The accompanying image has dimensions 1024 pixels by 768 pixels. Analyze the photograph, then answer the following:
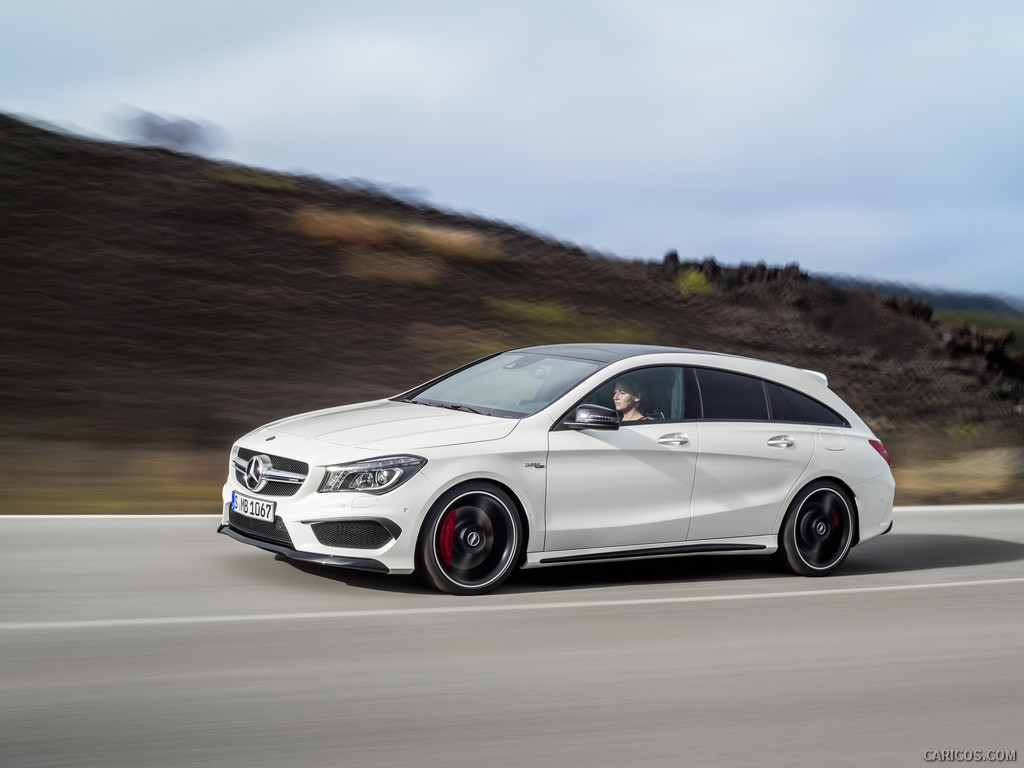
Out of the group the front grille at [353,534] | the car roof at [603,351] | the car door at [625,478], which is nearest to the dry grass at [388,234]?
the car roof at [603,351]

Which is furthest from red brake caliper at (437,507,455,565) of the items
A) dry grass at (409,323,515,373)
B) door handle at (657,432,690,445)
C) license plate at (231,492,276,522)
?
dry grass at (409,323,515,373)

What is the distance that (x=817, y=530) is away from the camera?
27.5ft

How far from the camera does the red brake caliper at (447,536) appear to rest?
6.81 m

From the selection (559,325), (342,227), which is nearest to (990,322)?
(559,325)

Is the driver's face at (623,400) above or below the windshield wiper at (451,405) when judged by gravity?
above

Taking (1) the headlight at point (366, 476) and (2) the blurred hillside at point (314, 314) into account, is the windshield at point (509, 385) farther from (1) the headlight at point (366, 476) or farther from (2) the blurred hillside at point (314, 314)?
(2) the blurred hillside at point (314, 314)

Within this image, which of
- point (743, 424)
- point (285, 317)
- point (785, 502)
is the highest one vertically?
point (285, 317)

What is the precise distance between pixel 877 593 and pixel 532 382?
2.71m

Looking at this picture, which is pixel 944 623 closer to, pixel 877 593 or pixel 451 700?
pixel 877 593

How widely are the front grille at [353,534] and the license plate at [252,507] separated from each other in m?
0.35

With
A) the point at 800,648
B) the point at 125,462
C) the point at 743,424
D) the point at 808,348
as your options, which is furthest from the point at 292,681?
the point at 808,348

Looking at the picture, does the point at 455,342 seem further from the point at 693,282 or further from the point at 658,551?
the point at 658,551

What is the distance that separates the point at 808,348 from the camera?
29.0 m

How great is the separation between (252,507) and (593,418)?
2100 millimetres
